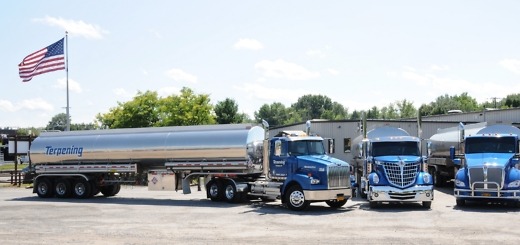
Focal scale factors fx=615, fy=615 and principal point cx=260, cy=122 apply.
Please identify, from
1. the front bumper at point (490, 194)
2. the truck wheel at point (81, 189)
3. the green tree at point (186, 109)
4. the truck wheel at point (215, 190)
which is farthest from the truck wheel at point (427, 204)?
the green tree at point (186, 109)

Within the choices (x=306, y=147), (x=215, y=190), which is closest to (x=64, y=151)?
(x=215, y=190)

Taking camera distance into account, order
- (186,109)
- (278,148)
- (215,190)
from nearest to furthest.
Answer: (278,148) → (215,190) → (186,109)

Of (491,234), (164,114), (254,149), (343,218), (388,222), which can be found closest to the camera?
(491,234)

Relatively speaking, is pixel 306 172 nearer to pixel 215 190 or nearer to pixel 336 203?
pixel 336 203

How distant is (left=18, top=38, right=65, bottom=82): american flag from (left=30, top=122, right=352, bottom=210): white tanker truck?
11090 mm

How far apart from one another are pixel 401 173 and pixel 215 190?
8.31 metres

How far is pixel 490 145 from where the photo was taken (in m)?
24.6

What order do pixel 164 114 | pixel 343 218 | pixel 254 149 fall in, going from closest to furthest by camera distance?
pixel 343 218 → pixel 254 149 → pixel 164 114

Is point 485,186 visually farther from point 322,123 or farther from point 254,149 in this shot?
point 322,123

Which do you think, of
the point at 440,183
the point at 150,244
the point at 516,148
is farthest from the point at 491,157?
the point at 150,244

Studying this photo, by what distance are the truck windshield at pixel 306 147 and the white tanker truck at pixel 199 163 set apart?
38 millimetres

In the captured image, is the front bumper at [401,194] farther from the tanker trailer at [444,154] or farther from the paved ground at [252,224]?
the tanker trailer at [444,154]

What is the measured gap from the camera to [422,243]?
561 inches

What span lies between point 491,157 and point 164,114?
50.7 meters
